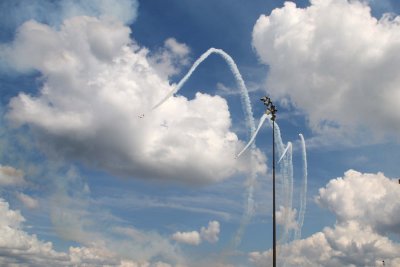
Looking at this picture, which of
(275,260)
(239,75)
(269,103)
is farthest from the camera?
(239,75)

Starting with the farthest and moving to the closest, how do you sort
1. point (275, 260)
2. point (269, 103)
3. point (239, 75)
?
point (239, 75) < point (269, 103) < point (275, 260)

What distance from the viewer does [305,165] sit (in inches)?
2926

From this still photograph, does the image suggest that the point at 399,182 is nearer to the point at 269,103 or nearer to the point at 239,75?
the point at 269,103

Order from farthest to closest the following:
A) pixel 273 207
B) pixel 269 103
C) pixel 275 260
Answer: pixel 269 103, pixel 273 207, pixel 275 260

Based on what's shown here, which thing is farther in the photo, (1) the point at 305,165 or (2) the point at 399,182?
(1) the point at 305,165

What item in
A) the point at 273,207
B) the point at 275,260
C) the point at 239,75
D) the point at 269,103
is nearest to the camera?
the point at 275,260

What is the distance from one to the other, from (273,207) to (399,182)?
1677 centimetres

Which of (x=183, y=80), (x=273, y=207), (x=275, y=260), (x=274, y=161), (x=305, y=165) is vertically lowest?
(x=275, y=260)

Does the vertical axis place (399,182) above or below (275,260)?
above

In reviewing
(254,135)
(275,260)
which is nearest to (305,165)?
(254,135)

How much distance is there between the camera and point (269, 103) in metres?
66.9

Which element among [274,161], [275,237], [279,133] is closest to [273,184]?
[274,161]

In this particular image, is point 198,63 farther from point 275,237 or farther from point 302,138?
point 275,237

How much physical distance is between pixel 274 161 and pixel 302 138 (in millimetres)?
14494
